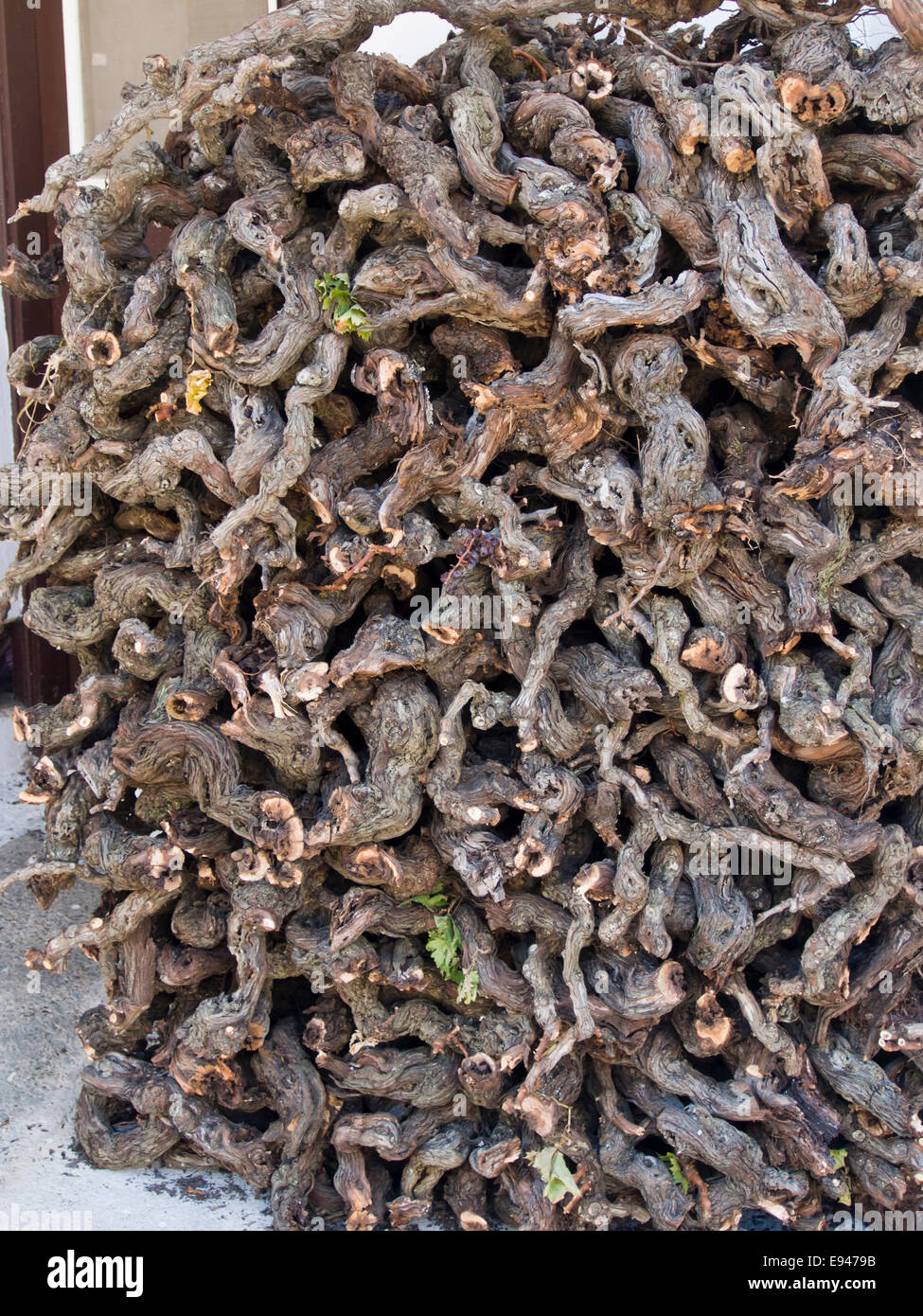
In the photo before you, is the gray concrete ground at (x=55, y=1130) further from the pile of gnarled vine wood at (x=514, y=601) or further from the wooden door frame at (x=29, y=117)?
the wooden door frame at (x=29, y=117)

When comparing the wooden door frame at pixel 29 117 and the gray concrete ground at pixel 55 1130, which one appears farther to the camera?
the wooden door frame at pixel 29 117

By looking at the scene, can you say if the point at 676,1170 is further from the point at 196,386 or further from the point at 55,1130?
the point at 196,386

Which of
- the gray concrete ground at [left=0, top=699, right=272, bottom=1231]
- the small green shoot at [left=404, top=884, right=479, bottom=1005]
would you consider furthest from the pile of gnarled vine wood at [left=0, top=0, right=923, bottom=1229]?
the gray concrete ground at [left=0, top=699, right=272, bottom=1231]

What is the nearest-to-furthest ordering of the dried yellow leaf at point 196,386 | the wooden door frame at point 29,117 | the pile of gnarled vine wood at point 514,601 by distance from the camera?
the pile of gnarled vine wood at point 514,601, the dried yellow leaf at point 196,386, the wooden door frame at point 29,117

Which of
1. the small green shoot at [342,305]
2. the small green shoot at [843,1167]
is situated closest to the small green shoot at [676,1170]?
the small green shoot at [843,1167]

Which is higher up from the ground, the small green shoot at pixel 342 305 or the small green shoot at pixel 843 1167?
the small green shoot at pixel 342 305
